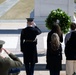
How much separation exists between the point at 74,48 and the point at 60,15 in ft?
10.3

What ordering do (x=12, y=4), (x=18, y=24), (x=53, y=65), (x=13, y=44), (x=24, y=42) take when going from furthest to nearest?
(x=12, y=4)
(x=18, y=24)
(x=13, y=44)
(x=24, y=42)
(x=53, y=65)

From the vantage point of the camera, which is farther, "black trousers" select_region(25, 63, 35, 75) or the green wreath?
the green wreath

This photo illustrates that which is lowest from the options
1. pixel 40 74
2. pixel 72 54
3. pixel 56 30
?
pixel 40 74

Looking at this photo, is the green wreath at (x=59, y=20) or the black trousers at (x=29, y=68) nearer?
the black trousers at (x=29, y=68)

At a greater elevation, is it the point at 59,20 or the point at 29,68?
the point at 59,20

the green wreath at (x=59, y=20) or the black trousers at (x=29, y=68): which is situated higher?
the green wreath at (x=59, y=20)

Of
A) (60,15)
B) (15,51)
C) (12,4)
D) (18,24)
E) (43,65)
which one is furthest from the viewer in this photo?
(12,4)

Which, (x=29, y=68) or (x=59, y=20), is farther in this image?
(x=59, y=20)

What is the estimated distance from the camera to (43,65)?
9.81 metres

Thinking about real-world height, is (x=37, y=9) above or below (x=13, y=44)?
above

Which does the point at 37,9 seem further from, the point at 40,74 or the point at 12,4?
the point at 12,4

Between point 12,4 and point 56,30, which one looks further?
point 12,4

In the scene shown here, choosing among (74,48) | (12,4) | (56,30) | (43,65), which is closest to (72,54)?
(74,48)

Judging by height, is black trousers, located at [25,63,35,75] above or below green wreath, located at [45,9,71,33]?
below
